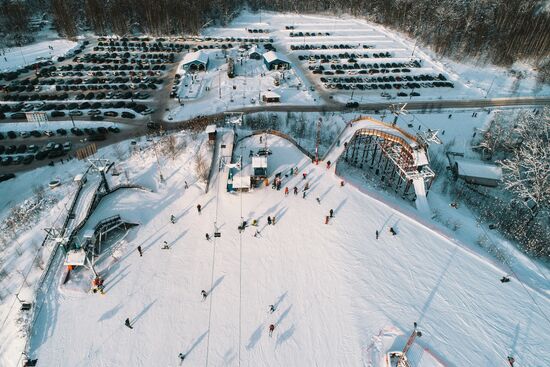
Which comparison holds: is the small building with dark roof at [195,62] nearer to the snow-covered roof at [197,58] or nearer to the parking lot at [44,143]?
the snow-covered roof at [197,58]

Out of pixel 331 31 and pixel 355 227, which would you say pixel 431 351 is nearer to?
pixel 355 227

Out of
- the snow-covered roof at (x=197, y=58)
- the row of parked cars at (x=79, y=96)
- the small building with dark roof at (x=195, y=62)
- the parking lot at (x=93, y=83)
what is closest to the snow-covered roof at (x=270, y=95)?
the small building with dark roof at (x=195, y=62)

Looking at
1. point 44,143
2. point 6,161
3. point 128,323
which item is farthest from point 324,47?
point 128,323

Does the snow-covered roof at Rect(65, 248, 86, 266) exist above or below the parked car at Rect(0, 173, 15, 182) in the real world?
above

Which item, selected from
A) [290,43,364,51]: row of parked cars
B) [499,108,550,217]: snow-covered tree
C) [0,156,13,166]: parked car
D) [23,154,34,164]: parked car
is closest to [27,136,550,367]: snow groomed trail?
[499,108,550,217]: snow-covered tree

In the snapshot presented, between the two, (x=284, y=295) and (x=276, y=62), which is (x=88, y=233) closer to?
(x=284, y=295)

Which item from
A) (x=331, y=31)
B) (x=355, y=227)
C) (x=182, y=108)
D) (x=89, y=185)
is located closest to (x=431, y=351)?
(x=355, y=227)

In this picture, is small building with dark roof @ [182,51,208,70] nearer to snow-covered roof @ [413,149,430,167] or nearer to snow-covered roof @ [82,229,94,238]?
snow-covered roof @ [413,149,430,167]
